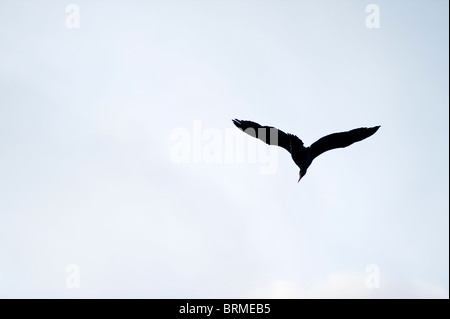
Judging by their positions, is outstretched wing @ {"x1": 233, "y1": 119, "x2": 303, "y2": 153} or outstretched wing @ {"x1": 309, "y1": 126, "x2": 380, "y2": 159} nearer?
outstretched wing @ {"x1": 233, "y1": 119, "x2": 303, "y2": 153}

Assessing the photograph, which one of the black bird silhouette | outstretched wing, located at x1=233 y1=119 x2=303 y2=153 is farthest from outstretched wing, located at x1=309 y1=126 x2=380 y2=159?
outstretched wing, located at x1=233 y1=119 x2=303 y2=153

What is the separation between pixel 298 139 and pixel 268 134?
1087mm

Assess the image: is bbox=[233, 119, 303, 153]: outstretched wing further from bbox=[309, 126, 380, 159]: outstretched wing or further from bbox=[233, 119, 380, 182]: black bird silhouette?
bbox=[309, 126, 380, 159]: outstretched wing

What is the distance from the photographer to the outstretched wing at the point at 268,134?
46.8ft

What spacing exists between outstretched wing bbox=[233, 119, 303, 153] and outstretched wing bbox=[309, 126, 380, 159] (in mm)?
797

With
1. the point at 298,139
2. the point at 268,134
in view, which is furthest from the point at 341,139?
the point at 268,134

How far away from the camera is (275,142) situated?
48.2 feet

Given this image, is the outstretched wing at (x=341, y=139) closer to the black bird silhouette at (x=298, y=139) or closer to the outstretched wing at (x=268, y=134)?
the black bird silhouette at (x=298, y=139)

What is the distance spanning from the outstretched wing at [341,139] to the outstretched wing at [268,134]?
0.80 meters

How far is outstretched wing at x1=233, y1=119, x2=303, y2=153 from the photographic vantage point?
1427cm

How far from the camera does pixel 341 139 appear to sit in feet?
48.0
